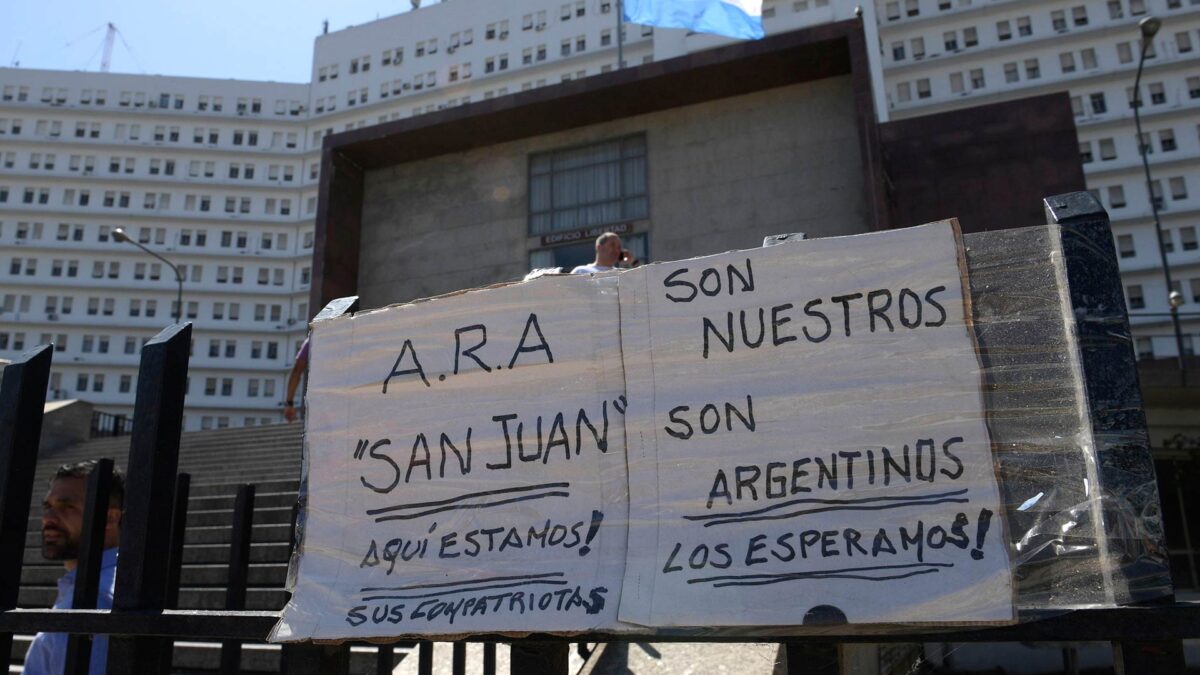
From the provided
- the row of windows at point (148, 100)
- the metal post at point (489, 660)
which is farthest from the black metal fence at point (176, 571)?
the row of windows at point (148, 100)

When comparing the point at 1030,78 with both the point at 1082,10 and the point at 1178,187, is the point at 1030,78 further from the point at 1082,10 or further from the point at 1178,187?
the point at 1178,187

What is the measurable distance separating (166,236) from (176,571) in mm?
81811

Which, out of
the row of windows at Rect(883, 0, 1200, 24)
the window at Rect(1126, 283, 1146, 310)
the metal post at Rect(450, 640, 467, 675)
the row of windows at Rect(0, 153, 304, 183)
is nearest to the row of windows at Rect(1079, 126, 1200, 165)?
the row of windows at Rect(883, 0, 1200, 24)

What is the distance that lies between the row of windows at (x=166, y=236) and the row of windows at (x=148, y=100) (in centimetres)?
1247

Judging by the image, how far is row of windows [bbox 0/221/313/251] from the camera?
244 ft

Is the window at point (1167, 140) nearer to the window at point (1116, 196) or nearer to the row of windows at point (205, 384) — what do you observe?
the window at point (1116, 196)

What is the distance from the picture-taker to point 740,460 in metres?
1.92

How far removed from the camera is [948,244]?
1902 mm

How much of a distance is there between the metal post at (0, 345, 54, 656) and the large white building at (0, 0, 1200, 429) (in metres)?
64.0

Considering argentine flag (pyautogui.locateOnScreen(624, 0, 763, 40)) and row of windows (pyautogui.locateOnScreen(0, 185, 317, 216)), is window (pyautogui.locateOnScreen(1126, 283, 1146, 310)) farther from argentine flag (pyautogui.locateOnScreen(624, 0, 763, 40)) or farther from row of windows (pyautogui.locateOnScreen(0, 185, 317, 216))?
row of windows (pyautogui.locateOnScreen(0, 185, 317, 216))

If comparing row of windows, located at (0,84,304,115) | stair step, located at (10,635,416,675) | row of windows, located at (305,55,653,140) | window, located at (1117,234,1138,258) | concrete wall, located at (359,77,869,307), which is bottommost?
stair step, located at (10,635,416,675)

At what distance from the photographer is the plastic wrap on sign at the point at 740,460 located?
171 cm

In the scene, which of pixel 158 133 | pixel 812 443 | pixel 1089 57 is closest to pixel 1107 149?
pixel 1089 57

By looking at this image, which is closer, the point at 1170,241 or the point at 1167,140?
the point at 1170,241
